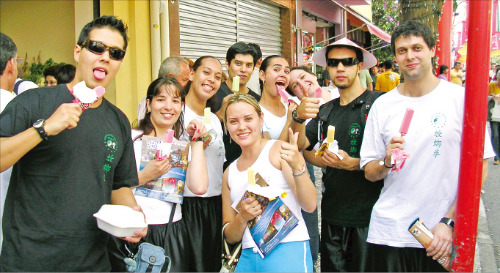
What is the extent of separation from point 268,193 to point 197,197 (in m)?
1.03

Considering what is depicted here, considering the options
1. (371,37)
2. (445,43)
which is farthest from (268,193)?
(371,37)

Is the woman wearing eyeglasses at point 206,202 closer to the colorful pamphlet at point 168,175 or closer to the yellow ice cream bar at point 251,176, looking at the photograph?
the colorful pamphlet at point 168,175

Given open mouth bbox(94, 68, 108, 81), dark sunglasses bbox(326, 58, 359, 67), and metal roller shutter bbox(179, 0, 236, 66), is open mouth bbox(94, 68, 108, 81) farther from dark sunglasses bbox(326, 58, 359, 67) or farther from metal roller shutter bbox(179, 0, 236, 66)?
metal roller shutter bbox(179, 0, 236, 66)

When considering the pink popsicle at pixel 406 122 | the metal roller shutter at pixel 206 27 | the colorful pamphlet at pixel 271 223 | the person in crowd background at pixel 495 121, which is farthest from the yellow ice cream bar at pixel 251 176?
the person in crowd background at pixel 495 121

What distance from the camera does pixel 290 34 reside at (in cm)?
1239

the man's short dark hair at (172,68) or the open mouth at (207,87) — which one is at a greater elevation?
the man's short dark hair at (172,68)

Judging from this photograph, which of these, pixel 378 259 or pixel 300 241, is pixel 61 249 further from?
pixel 378 259

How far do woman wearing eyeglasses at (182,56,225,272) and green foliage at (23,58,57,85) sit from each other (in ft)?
11.9

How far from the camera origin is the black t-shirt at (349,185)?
10.2 feet

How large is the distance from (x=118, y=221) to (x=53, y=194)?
0.33 m

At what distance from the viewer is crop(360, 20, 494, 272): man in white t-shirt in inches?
97.3

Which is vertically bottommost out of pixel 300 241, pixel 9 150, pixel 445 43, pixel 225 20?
pixel 300 241

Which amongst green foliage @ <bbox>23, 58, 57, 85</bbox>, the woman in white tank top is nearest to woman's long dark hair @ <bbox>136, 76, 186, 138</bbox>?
the woman in white tank top

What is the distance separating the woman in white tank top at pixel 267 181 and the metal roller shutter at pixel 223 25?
199 inches
